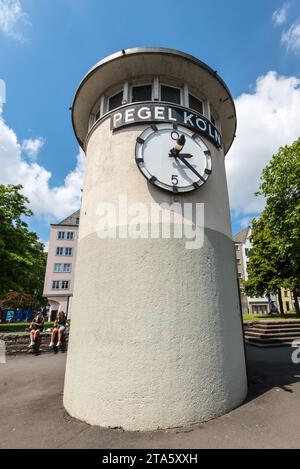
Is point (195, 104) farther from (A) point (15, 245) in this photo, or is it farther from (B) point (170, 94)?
(A) point (15, 245)

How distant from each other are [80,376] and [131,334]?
137 cm

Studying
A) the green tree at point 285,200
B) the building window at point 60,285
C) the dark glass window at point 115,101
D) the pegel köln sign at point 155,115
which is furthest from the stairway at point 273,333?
the building window at point 60,285

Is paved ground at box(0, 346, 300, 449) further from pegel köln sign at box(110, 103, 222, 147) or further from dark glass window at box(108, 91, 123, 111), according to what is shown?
dark glass window at box(108, 91, 123, 111)

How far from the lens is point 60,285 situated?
122 feet

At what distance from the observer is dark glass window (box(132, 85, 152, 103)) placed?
591 cm

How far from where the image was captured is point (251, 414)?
434 centimetres

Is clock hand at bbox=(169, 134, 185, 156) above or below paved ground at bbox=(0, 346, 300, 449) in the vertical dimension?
above

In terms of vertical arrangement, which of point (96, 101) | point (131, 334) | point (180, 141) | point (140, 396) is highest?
point (96, 101)

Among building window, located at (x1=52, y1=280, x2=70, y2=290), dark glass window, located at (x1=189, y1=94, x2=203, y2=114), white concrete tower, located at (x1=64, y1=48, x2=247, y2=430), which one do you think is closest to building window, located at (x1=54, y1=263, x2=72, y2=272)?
building window, located at (x1=52, y1=280, x2=70, y2=290)

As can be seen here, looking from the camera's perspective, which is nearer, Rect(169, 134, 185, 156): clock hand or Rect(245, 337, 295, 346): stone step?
Rect(169, 134, 185, 156): clock hand

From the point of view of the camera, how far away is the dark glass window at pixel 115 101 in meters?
6.12

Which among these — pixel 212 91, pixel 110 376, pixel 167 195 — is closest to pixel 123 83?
pixel 212 91

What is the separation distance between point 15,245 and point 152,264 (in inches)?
712
